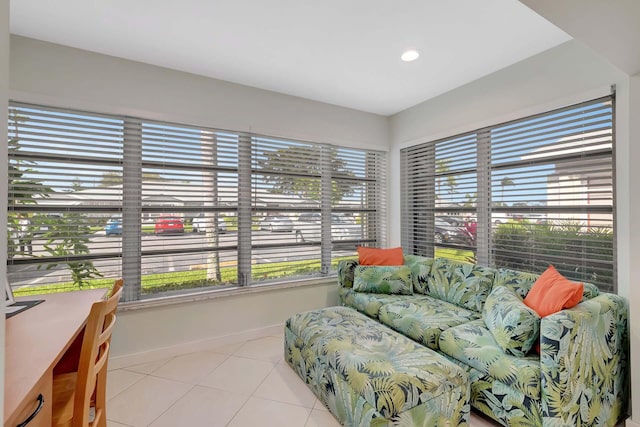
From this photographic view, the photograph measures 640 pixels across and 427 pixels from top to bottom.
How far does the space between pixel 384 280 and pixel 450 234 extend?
93 cm

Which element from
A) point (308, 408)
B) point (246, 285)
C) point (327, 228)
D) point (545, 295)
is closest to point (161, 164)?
point (246, 285)

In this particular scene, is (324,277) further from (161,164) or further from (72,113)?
(72,113)

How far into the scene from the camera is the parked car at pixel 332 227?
3.44 meters

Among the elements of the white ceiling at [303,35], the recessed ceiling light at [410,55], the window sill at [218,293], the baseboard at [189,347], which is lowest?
the baseboard at [189,347]

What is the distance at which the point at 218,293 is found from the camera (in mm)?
2918

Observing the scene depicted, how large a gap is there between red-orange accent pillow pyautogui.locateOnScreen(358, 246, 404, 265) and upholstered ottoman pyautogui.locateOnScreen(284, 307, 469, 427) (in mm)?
1108

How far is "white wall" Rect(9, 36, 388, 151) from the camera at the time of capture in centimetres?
226

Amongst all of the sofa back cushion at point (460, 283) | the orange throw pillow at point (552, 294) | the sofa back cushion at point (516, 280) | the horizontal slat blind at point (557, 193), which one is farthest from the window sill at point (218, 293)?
the orange throw pillow at point (552, 294)

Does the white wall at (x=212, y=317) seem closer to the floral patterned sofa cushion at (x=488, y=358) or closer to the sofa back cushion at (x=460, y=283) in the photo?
the sofa back cushion at (x=460, y=283)

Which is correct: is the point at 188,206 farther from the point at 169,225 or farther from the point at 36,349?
the point at 36,349

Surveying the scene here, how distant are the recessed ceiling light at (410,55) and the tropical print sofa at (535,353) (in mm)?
1964

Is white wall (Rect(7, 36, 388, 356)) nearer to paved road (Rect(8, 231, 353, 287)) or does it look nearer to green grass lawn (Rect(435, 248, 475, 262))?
paved road (Rect(8, 231, 353, 287))

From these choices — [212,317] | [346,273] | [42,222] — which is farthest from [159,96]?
[346,273]

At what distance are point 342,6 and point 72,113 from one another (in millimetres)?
2245
